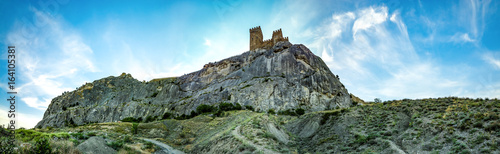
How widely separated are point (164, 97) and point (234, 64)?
33491 millimetres

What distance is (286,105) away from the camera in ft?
229

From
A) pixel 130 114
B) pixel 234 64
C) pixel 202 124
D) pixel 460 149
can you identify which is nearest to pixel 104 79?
pixel 130 114

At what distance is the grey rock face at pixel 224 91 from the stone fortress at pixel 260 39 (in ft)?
16.5

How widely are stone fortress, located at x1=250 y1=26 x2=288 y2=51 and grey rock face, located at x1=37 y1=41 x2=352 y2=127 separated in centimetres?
502

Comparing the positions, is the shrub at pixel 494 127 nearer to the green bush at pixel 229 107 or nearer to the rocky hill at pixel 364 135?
the rocky hill at pixel 364 135

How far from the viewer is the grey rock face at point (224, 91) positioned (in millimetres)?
73750

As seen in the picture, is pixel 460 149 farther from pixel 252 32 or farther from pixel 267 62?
pixel 252 32

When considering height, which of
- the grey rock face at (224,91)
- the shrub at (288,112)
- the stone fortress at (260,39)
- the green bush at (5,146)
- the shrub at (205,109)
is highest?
the stone fortress at (260,39)

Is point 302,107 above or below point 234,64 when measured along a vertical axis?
below

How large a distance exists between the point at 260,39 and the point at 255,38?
241 cm

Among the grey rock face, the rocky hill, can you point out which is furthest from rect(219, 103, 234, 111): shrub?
the rocky hill

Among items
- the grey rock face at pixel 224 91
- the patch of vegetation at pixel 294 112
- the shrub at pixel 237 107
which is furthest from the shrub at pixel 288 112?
the shrub at pixel 237 107

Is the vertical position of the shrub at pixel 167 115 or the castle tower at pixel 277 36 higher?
the castle tower at pixel 277 36

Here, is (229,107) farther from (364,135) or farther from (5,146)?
(5,146)
